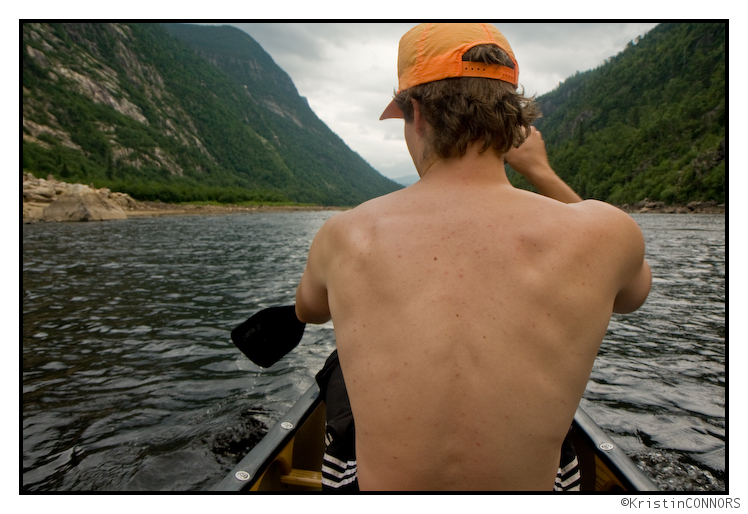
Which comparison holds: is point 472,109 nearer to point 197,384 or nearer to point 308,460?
point 308,460

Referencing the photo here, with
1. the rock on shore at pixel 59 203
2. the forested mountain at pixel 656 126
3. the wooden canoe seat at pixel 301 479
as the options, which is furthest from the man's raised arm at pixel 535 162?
the forested mountain at pixel 656 126

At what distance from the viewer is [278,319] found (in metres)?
2.41

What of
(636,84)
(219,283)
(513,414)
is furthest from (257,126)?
(513,414)

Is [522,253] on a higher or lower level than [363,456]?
higher

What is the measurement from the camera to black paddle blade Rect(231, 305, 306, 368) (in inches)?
94.0

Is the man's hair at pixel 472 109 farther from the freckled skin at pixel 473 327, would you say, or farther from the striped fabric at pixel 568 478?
the striped fabric at pixel 568 478

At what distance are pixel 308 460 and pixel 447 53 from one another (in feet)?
8.78

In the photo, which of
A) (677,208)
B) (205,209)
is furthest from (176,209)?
(677,208)

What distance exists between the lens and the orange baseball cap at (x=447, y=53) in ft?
4.55

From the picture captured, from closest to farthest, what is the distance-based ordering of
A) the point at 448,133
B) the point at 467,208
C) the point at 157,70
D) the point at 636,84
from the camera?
the point at 467,208, the point at 448,133, the point at 636,84, the point at 157,70

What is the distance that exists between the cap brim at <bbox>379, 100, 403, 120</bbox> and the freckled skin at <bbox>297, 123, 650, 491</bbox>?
1.69ft

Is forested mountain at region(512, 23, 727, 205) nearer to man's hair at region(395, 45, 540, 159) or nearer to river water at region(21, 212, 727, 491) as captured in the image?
river water at region(21, 212, 727, 491)

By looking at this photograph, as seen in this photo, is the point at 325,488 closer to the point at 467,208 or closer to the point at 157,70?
the point at 467,208

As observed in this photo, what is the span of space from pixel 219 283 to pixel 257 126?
619ft
